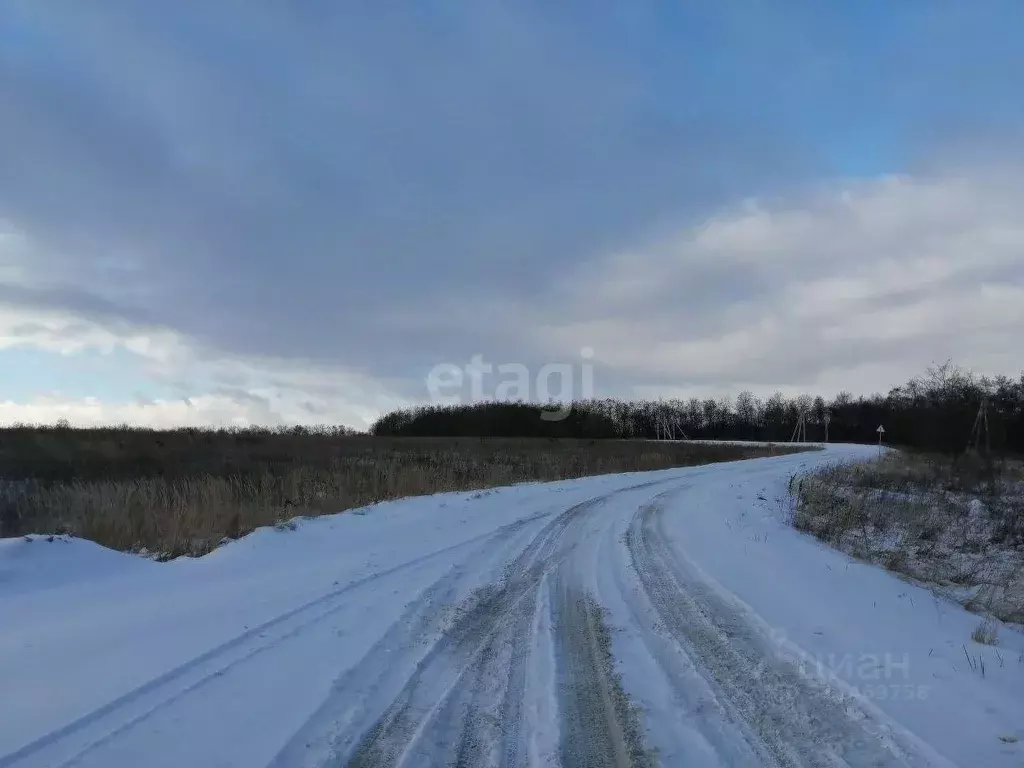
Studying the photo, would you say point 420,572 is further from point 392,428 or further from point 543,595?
point 392,428

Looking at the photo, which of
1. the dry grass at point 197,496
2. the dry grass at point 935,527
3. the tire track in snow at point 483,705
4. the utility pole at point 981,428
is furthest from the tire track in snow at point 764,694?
the utility pole at point 981,428

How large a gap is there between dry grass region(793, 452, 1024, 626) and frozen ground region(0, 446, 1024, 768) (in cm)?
147

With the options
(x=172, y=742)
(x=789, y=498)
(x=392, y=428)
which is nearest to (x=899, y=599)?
(x=172, y=742)

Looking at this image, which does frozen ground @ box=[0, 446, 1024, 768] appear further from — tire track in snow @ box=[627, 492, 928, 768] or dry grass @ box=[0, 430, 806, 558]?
dry grass @ box=[0, 430, 806, 558]

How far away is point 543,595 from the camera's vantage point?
6.63 m

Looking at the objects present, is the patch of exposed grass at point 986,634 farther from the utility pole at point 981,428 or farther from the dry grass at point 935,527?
the utility pole at point 981,428

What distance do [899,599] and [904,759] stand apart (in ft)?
13.5

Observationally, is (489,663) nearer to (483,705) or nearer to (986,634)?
(483,705)

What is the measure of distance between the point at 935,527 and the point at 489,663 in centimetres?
1295

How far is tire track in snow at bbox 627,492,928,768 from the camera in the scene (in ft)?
10.9

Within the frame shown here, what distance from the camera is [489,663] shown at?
466 cm

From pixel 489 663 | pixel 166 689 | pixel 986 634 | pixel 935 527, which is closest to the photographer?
pixel 166 689

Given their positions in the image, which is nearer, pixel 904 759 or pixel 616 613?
pixel 904 759

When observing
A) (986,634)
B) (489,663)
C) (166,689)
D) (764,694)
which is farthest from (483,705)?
(986,634)
